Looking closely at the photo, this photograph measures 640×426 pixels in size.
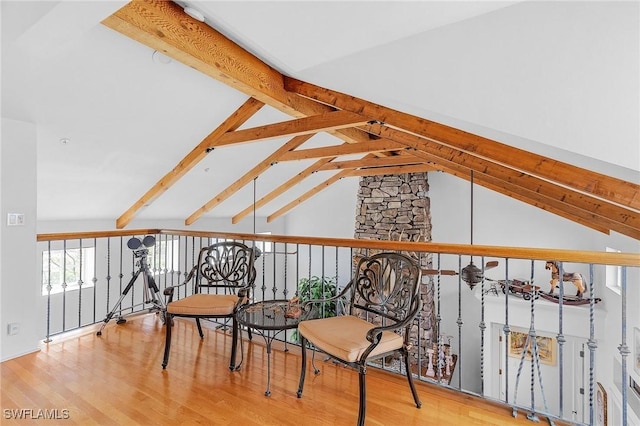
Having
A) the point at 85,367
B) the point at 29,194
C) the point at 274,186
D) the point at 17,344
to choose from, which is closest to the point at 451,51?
the point at 85,367

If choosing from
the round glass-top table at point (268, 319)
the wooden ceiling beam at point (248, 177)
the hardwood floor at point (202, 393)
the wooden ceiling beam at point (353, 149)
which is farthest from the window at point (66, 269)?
the wooden ceiling beam at point (353, 149)

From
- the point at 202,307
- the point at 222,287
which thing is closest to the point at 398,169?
the point at 222,287

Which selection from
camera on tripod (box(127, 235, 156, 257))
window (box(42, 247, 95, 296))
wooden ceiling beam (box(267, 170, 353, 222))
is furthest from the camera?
wooden ceiling beam (box(267, 170, 353, 222))

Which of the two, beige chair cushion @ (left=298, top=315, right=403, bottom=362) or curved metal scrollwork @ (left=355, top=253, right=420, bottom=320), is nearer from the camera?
beige chair cushion @ (left=298, top=315, right=403, bottom=362)

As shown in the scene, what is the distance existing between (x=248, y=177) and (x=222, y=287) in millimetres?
3533

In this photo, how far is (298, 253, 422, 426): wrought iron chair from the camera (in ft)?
5.81

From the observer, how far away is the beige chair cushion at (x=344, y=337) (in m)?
1.78

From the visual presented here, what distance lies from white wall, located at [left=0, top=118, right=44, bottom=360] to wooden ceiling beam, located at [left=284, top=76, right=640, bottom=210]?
2.56m

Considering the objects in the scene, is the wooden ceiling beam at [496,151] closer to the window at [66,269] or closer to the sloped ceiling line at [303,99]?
the sloped ceiling line at [303,99]

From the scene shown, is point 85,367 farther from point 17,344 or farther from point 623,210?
point 623,210

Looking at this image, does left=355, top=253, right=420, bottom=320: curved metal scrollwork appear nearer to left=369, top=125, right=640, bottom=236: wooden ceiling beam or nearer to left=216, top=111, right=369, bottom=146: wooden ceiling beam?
left=216, top=111, right=369, bottom=146: wooden ceiling beam

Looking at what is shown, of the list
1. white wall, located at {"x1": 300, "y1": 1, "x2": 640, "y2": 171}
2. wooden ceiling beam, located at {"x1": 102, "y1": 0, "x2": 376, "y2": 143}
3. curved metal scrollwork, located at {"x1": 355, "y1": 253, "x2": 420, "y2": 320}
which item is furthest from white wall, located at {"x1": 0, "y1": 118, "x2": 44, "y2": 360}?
curved metal scrollwork, located at {"x1": 355, "y1": 253, "x2": 420, "y2": 320}

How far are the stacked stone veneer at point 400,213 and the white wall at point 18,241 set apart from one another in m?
4.58

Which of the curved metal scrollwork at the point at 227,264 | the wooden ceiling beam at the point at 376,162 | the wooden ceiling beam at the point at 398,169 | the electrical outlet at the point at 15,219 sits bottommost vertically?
the curved metal scrollwork at the point at 227,264
